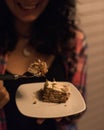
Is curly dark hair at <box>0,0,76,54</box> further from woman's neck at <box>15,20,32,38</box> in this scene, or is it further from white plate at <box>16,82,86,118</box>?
white plate at <box>16,82,86,118</box>

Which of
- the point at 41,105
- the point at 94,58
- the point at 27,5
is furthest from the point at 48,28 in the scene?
the point at 94,58

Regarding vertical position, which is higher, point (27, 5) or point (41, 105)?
point (27, 5)

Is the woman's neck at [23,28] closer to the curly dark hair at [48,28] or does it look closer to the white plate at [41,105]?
the curly dark hair at [48,28]

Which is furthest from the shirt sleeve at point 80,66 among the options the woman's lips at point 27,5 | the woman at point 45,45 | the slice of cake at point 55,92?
the woman's lips at point 27,5

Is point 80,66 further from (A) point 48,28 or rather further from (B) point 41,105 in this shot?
(B) point 41,105

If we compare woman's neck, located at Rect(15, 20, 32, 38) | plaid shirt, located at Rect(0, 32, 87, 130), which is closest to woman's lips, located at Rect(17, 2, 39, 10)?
woman's neck, located at Rect(15, 20, 32, 38)

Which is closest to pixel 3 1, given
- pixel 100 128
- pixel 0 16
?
pixel 0 16
